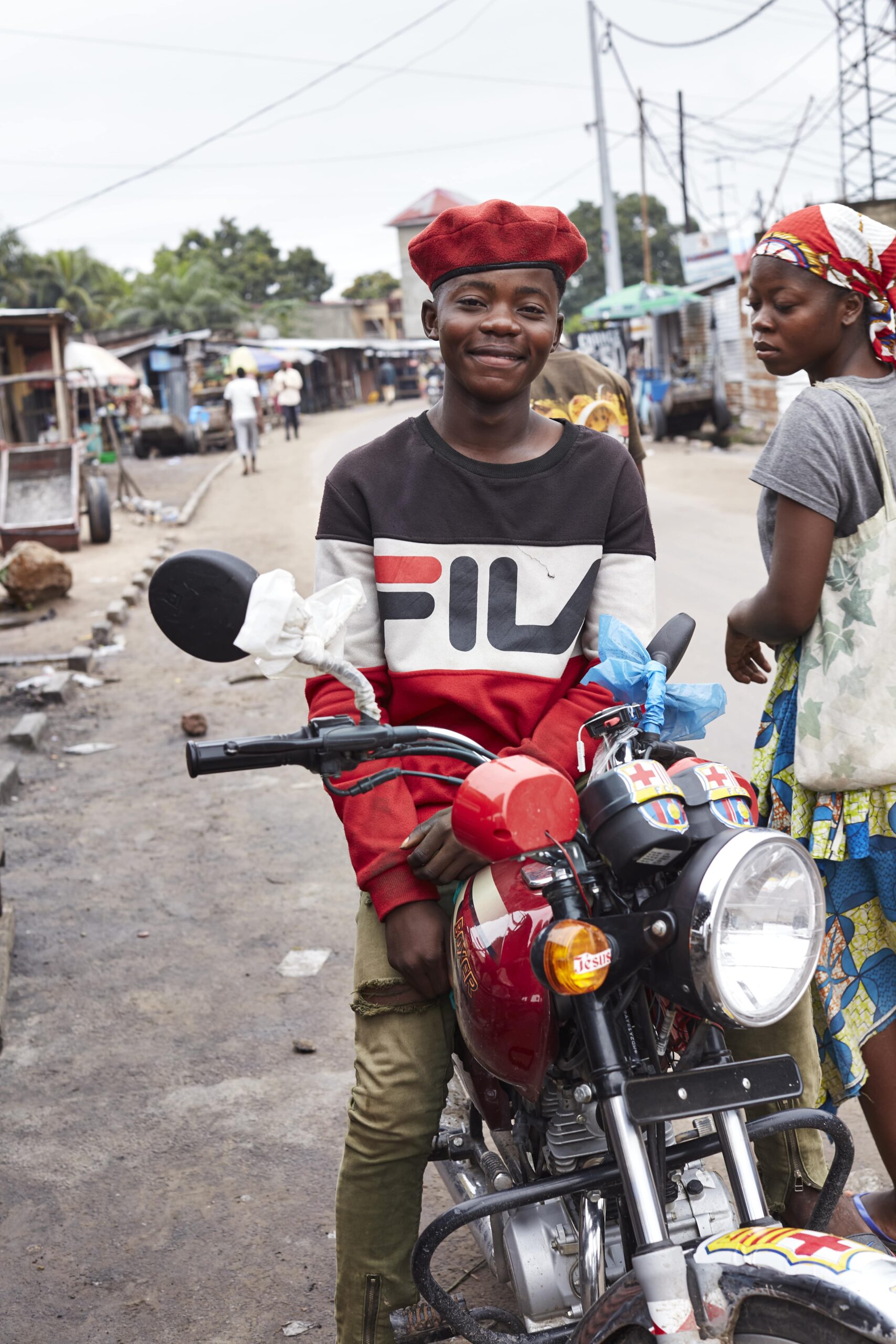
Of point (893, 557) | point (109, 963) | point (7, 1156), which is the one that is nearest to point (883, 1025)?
point (893, 557)

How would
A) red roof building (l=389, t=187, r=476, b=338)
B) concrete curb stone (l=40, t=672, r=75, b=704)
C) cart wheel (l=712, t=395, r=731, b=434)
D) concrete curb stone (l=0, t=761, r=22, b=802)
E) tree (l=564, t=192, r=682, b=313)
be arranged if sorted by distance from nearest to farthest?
concrete curb stone (l=0, t=761, r=22, b=802), concrete curb stone (l=40, t=672, r=75, b=704), cart wheel (l=712, t=395, r=731, b=434), tree (l=564, t=192, r=682, b=313), red roof building (l=389, t=187, r=476, b=338)

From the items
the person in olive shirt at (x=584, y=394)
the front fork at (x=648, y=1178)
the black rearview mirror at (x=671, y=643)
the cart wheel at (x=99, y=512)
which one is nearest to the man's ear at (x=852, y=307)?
the black rearview mirror at (x=671, y=643)

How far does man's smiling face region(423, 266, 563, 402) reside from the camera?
208cm

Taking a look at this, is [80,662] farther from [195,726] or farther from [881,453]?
[881,453]

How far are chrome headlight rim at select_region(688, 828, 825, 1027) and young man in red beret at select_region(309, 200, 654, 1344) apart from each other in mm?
542

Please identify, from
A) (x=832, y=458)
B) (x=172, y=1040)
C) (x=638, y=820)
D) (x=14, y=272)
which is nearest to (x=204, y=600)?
(x=638, y=820)

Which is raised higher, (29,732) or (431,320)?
(431,320)

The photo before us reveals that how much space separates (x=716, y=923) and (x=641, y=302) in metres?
24.5

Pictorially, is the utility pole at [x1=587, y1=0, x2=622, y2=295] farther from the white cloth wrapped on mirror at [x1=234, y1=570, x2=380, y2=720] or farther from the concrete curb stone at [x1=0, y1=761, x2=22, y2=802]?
the white cloth wrapped on mirror at [x1=234, y1=570, x2=380, y2=720]

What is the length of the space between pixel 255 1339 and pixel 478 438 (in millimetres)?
1844

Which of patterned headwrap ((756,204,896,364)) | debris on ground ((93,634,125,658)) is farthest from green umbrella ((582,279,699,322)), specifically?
patterned headwrap ((756,204,896,364))

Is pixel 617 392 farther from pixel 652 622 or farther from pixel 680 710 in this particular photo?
pixel 680 710

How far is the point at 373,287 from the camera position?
78250 mm

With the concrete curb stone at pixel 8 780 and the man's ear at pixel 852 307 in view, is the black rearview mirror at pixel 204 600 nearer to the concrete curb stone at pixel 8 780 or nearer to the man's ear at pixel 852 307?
the man's ear at pixel 852 307
